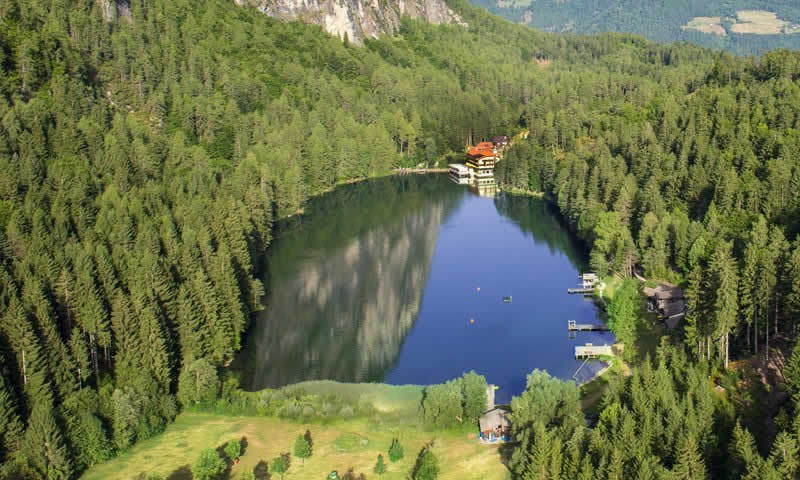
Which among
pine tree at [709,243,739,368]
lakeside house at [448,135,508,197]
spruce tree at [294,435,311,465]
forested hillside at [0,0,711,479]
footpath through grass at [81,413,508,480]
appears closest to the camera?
footpath through grass at [81,413,508,480]

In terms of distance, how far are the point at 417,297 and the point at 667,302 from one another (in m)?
20.8

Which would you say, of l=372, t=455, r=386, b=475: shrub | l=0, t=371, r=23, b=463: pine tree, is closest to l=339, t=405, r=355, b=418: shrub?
l=372, t=455, r=386, b=475: shrub

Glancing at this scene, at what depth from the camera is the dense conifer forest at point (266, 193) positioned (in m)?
41.8

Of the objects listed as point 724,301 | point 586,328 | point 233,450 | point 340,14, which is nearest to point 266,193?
point 586,328

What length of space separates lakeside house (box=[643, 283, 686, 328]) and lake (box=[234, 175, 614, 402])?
4.17m

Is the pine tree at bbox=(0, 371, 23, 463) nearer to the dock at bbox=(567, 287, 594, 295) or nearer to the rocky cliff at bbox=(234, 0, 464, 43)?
the dock at bbox=(567, 287, 594, 295)

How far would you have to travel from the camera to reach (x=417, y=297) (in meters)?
72.2

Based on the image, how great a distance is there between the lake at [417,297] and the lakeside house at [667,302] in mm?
4175

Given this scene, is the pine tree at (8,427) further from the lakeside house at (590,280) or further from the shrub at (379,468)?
the lakeside house at (590,280)

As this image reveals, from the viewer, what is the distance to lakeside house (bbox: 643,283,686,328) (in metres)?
58.6

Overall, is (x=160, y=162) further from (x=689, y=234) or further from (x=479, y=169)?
(x=479, y=169)

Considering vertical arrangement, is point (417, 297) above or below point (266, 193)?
below

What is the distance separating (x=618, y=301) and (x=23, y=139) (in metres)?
53.0

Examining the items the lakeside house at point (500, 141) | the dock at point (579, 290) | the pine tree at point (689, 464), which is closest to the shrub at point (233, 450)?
the pine tree at point (689, 464)
